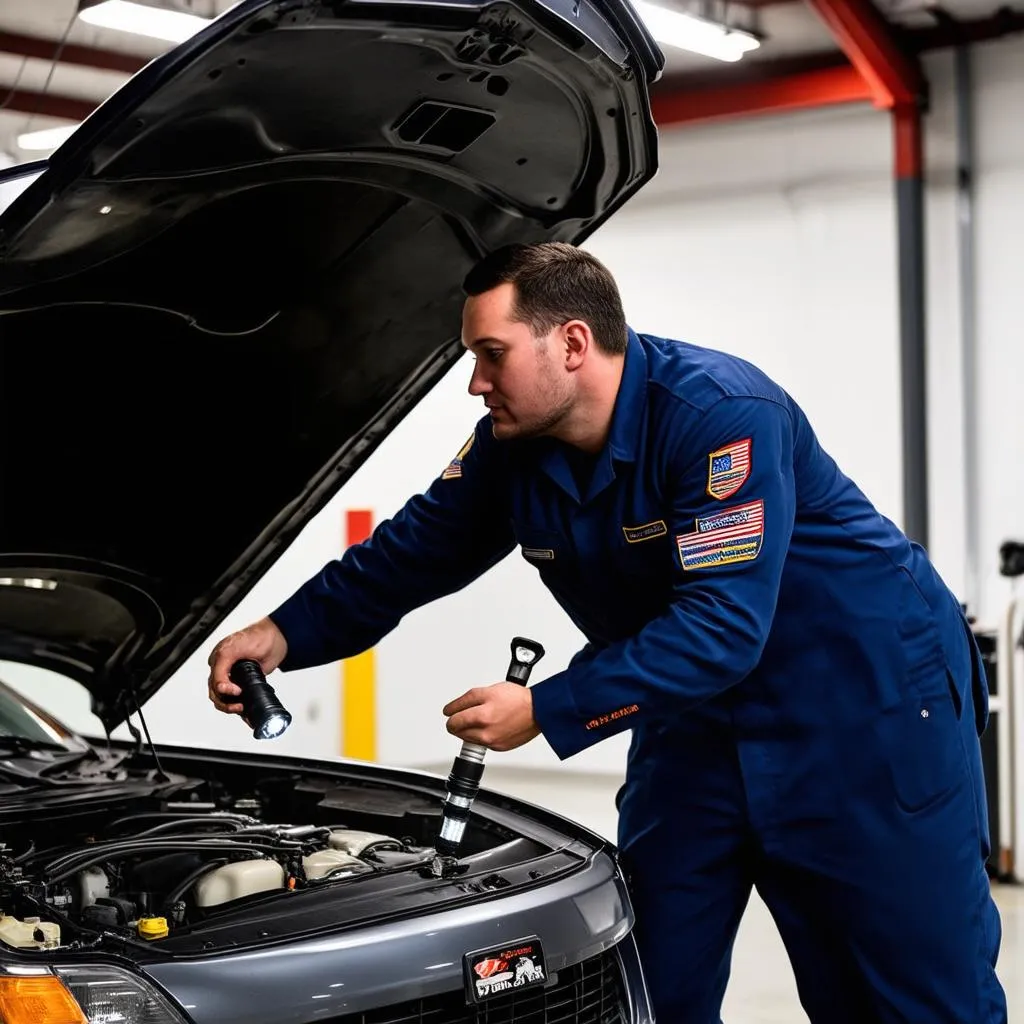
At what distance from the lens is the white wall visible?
21.5ft

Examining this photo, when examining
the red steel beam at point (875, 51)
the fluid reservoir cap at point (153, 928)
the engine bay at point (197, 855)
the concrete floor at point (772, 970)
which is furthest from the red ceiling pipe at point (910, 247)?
the fluid reservoir cap at point (153, 928)

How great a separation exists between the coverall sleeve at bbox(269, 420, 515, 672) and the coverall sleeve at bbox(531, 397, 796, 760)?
16.1 inches

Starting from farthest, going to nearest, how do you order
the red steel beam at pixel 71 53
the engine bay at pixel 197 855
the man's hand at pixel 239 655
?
the red steel beam at pixel 71 53 < the man's hand at pixel 239 655 < the engine bay at pixel 197 855

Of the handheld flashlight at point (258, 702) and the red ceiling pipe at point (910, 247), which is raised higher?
the red ceiling pipe at point (910, 247)

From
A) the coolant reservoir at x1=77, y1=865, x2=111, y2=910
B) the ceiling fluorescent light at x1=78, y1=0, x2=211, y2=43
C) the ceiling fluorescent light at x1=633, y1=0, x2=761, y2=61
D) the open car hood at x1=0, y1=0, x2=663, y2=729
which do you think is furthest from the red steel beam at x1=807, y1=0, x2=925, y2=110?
the coolant reservoir at x1=77, y1=865, x2=111, y2=910

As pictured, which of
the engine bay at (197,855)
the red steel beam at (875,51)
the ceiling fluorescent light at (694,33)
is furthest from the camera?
the red steel beam at (875,51)

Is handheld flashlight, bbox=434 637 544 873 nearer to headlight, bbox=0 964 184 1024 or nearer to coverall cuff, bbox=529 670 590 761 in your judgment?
coverall cuff, bbox=529 670 590 761

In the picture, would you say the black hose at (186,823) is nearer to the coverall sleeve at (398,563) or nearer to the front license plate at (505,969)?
the coverall sleeve at (398,563)

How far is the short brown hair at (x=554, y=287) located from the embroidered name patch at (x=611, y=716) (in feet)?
1.59

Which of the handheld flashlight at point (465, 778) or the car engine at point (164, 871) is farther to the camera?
the handheld flashlight at point (465, 778)

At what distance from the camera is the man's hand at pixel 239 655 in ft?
7.10

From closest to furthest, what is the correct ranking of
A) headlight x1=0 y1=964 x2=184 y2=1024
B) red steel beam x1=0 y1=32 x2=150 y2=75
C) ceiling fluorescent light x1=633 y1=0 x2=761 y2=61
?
headlight x1=0 y1=964 x2=184 y2=1024 → ceiling fluorescent light x1=633 y1=0 x2=761 y2=61 → red steel beam x1=0 y1=32 x2=150 y2=75

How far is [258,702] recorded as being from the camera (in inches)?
81.7

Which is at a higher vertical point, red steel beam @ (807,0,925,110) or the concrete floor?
red steel beam @ (807,0,925,110)
